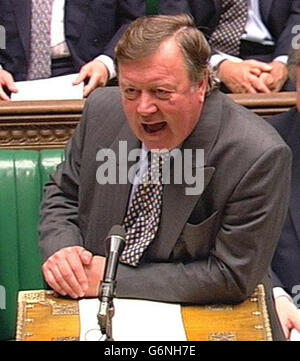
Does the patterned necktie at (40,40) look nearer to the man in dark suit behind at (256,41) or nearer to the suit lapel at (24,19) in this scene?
the suit lapel at (24,19)

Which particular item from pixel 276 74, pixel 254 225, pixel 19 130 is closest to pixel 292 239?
pixel 254 225

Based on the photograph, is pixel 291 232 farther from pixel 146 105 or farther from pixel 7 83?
pixel 7 83

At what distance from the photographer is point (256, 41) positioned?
232cm

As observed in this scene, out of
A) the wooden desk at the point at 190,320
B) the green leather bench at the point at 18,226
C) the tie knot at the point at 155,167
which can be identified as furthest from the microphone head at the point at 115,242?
the green leather bench at the point at 18,226

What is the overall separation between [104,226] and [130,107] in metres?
0.26

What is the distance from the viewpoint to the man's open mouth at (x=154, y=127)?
1418mm

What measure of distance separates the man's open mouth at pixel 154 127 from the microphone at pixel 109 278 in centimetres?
31

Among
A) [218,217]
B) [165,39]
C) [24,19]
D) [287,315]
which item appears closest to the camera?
[165,39]

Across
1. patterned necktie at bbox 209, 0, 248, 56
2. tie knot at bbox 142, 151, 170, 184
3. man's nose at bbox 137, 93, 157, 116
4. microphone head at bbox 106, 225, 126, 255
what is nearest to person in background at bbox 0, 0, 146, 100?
patterned necktie at bbox 209, 0, 248, 56

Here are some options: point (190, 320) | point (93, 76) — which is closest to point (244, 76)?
point (93, 76)

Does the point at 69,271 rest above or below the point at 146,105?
below

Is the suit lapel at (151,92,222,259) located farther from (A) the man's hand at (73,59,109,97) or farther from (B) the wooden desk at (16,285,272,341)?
(A) the man's hand at (73,59,109,97)

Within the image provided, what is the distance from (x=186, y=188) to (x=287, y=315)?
379 mm
